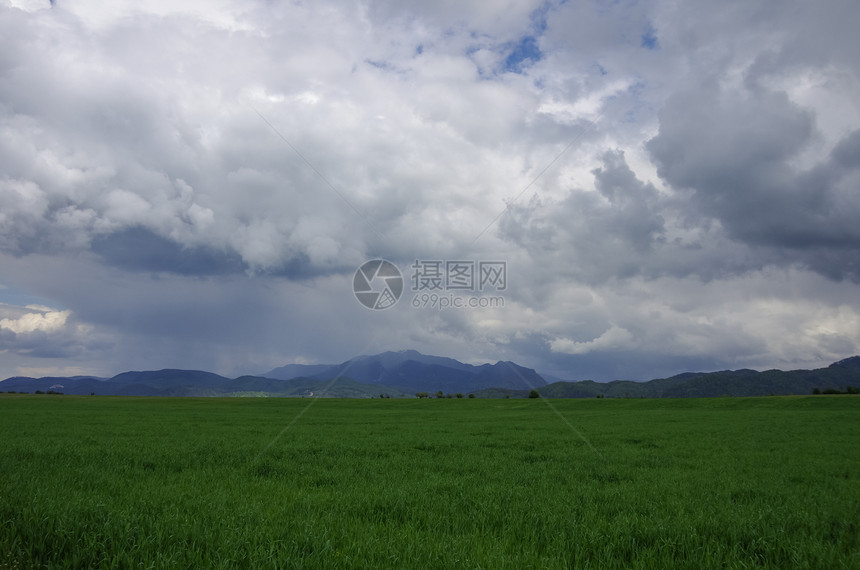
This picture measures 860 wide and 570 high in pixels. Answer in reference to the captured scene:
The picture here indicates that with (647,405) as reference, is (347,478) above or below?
above

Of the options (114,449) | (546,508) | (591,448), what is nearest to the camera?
(546,508)

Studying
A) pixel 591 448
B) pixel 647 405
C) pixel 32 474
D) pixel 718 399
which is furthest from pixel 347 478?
pixel 718 399

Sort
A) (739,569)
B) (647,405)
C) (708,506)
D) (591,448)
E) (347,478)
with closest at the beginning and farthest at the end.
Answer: (739,569)
(708,506)
(347,478)
(591,448)
(647,405)

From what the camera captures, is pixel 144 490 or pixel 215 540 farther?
pixel 144 490

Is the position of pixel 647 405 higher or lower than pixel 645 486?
lower

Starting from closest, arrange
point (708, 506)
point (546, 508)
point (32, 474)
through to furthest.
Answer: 1. point (546, 508)
2. point (708, 506)
3. point (32, 474)

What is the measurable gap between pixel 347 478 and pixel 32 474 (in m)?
7.35

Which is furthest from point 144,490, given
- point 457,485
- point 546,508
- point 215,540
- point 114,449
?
point 114,449

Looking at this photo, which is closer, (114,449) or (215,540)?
(215,540)

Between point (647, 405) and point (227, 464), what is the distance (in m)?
79.6

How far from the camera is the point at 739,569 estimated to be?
19.4 ft

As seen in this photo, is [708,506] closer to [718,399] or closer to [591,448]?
[591,448]

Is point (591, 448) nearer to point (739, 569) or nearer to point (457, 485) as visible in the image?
point (457, 485)

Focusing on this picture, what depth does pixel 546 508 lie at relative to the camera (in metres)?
8.41
